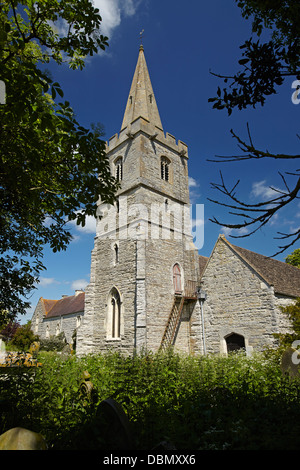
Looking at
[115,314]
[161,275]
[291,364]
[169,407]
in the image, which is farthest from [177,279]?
[169,407]

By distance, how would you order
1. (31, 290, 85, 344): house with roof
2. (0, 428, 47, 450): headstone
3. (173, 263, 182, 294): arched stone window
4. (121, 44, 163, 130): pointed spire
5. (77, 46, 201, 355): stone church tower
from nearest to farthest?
(0, 428, 47, 450): headstone < (77, 46, 201, 355): stone church tower < (173, 263, 182, 294): arched stone window < (121, 44, 163, 130): pointed spire < (31, 290, 85, 344): house with roof

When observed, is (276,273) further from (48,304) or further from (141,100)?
(48,304)

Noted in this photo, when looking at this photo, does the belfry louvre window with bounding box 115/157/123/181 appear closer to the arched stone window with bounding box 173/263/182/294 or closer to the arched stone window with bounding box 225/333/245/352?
the arched stone window with bounding box 173/263/182/294

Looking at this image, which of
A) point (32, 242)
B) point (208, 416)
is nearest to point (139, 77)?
point (32, 242)

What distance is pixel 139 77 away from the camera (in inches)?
843

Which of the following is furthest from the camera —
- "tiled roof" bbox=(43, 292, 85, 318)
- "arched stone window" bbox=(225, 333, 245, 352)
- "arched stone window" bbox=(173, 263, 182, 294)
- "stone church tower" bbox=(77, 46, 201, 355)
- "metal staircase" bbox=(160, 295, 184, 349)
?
"tiled roof" bbox=(43, 292, 85, 318)

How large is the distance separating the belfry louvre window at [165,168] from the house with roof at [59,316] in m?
18.7

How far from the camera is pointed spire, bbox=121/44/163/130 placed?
19719 mm

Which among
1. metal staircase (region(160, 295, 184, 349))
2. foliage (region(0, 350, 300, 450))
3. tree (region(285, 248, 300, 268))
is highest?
tree (region(285, 248, 300, 268))

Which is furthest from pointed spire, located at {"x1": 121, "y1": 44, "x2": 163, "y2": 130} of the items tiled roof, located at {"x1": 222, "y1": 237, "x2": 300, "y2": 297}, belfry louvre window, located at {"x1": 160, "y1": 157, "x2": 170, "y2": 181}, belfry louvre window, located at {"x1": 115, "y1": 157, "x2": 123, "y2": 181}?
tiled roof, located at {"x1": 222, "y1": 237, "x2": 300, "y2": 297}

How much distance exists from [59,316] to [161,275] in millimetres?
23216

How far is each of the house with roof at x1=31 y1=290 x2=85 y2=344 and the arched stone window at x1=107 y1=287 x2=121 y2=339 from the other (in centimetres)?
1417

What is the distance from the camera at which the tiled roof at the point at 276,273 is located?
12469mm
